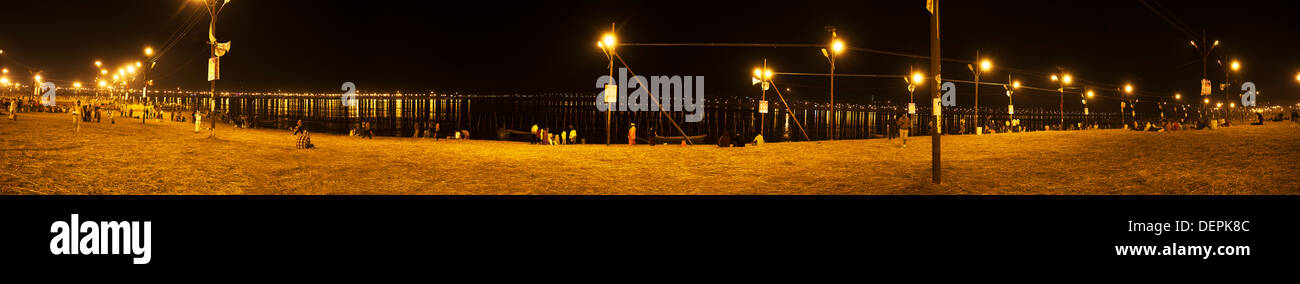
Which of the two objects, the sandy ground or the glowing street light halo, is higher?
the glowing street light halo

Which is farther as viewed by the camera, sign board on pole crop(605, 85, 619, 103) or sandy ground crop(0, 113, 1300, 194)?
sign board on pole crop(605, 85, 619, 103)

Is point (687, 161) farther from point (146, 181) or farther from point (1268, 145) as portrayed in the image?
point (1268, 145)

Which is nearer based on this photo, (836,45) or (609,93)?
(609,93)

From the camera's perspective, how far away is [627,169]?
58.5 feet

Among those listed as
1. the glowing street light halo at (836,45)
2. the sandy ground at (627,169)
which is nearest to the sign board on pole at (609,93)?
the sandy ground at (627,169)

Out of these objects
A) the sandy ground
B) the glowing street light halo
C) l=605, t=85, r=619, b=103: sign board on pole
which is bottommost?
the sandy ground

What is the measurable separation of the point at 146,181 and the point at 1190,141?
31.0m

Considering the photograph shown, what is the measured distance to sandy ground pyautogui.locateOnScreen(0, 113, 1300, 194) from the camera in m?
12.8

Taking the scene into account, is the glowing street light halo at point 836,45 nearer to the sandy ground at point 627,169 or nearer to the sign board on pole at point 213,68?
the sandy ground at point 627,169

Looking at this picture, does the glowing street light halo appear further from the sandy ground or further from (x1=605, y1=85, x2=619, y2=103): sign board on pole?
(x1=605, y1=85, x2=619, y2=103): sign board on pole

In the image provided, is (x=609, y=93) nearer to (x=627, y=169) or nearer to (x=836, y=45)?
(x=627, y=169)

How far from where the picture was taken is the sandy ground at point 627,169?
12812 mm

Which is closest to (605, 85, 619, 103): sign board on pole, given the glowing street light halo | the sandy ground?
the sandy ground

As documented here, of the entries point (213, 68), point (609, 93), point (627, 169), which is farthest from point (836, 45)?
point (213, 68)
